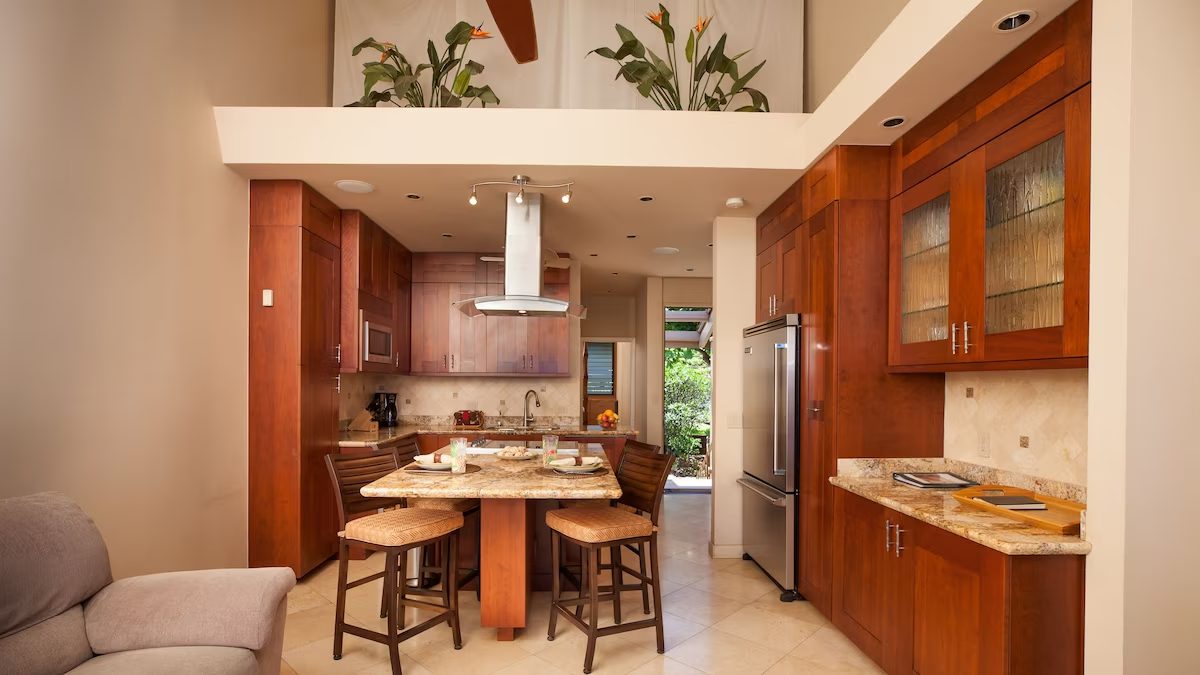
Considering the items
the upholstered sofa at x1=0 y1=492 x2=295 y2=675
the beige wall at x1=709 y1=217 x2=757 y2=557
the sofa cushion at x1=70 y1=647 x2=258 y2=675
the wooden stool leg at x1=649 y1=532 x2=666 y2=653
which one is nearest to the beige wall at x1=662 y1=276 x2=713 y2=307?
the beige wall at x1=709 y1=217 x2=757 y2=557

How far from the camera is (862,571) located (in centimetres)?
289

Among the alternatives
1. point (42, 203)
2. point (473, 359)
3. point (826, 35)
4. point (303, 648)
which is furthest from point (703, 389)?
point (42, 203)

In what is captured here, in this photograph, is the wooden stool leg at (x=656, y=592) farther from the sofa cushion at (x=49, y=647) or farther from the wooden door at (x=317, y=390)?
the wooden door at (x=317, y=390)

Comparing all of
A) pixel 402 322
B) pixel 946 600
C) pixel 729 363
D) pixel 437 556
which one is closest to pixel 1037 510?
pixel 946 600

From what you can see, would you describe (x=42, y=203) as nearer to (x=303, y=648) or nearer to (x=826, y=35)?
(x=303, y=648)

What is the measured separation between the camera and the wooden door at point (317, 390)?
388cm

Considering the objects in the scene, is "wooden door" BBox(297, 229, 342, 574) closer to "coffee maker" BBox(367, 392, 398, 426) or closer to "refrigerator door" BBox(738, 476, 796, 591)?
"coffee maker" BBox(367, 392, 398, 426)

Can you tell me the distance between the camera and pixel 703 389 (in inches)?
380

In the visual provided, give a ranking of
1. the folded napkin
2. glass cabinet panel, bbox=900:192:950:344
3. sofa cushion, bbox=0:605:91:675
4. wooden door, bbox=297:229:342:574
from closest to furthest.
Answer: sofa cushion, bbox=0:605:91:675
glass cabinet panel, bbox=900:192:950:344
the folded napkin
wooden door, bbox=297:229:342:574

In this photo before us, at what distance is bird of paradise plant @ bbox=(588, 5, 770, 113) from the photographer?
379 centimetres

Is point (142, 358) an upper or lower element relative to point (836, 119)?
lower

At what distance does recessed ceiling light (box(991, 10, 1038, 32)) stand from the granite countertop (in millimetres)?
1702

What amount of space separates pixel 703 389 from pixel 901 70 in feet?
24.3

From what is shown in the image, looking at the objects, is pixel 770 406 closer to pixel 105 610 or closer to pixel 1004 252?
pixel 1004 252
